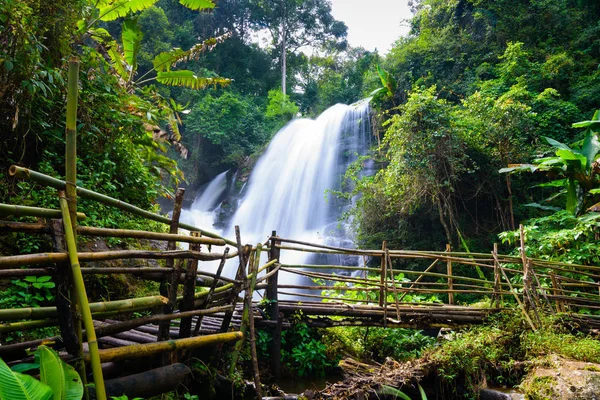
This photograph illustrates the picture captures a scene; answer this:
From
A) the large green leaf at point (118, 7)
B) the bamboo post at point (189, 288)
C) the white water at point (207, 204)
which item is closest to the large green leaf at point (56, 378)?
the bamboo post at point (189, 288)

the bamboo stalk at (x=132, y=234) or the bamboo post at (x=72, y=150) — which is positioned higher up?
the bamboo post at (x=72, y=150)

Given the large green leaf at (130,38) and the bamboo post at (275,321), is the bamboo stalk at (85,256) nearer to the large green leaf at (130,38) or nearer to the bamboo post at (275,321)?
the bamboo post at (275,321)

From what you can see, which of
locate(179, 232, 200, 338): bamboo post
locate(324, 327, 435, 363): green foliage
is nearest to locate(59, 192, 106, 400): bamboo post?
locate(179, 232, 200, 338): bamboo post

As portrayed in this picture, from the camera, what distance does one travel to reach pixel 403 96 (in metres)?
13.7

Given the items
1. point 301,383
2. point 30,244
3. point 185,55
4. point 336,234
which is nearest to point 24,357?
point 30,244

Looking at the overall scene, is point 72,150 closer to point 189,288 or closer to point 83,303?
point 83,303

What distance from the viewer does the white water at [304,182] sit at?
42.1 feet

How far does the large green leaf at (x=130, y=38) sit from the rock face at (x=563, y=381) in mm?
6154

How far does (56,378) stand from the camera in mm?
1214

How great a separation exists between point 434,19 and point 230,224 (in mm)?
10712

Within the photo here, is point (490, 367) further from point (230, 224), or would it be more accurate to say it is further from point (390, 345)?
point (230, 224)

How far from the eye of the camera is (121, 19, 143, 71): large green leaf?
5582 millimetres

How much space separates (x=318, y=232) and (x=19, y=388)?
11141 millimetres

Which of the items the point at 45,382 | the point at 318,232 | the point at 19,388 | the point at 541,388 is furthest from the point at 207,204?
the point at 19,388
